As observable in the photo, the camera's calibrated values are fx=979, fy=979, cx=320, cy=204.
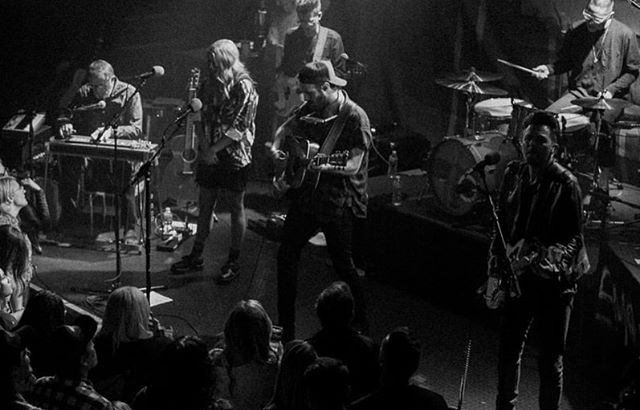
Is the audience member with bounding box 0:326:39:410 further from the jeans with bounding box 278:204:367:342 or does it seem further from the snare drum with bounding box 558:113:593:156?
the snare drum with bounding box 558:113:593:156

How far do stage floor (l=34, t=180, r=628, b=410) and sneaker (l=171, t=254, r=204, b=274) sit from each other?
0.25ft

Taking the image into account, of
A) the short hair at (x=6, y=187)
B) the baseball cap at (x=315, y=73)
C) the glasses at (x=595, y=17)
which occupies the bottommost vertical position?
the short hair at (x=6, y=187)

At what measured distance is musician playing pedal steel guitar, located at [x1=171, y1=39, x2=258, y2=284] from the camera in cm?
846

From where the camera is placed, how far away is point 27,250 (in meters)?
7.07

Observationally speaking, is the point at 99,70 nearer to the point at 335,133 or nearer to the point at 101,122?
the point at 101,122

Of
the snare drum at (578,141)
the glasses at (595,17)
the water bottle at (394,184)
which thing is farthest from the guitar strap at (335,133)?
the glasses at (595,17)

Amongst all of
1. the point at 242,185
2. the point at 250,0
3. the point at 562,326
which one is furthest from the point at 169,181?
the point at 562,326

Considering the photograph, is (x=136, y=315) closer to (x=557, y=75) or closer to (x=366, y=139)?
(x=366, y=139)

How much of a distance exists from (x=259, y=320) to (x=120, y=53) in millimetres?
7644

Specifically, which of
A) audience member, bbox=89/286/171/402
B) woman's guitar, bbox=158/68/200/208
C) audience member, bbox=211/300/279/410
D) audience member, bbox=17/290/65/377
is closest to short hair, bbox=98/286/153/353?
audience member, bbox=89/286/171/402

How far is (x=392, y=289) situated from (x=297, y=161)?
87.2 inches

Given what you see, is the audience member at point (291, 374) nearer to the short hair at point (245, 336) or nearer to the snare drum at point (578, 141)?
the short hair at point (245, 336)

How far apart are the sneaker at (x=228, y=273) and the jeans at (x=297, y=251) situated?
152 cm

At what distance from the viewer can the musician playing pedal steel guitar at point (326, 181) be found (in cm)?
700
